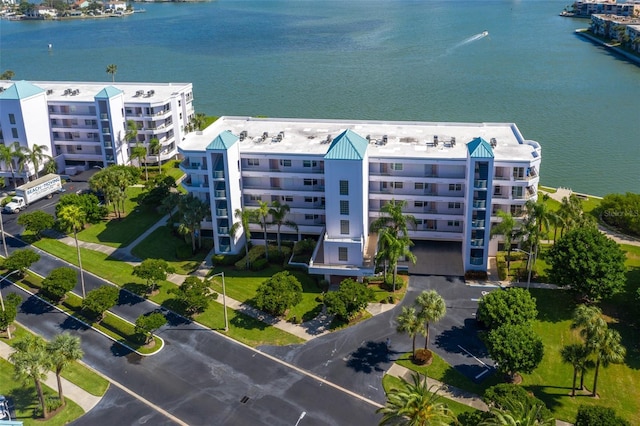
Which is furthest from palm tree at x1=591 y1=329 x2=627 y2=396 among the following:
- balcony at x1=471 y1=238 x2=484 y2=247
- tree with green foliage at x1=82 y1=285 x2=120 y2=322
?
tree with green foliage at x1=82 y1=285 x2=120 y2=322

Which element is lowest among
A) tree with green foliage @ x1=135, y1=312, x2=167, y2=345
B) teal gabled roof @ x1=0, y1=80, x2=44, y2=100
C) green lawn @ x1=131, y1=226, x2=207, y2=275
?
green lawn @ x1=131, y1=226, x2=207, y2=275

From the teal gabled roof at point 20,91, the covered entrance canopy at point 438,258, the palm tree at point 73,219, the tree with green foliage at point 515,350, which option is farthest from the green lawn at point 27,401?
the teal gabled roof at point 20,91

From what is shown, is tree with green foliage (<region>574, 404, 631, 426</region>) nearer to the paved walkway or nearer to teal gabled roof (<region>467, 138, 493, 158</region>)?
teal gabled roof (<region>467, 138, 493, 158</region>)

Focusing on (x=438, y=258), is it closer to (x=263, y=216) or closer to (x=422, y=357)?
(x=422, y=357)

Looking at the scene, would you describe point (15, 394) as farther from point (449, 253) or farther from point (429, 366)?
point (449, 253)

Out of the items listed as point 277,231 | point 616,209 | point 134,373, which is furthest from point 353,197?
point 616,209

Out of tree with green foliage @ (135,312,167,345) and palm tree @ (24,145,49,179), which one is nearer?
tree with green foliage @ (135,312,167,345)

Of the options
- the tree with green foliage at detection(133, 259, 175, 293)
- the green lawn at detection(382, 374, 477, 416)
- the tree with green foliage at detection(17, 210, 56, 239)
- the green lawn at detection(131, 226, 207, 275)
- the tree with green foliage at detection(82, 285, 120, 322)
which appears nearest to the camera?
the green lawn at detection(382, 374, 477, 416)
